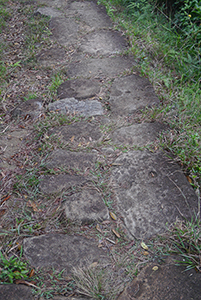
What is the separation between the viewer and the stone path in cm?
130

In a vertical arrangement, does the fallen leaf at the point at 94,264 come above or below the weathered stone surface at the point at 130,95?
below

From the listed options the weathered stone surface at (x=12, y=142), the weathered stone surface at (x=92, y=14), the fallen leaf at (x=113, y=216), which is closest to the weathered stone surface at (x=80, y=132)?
the weathered stone surface at (x=12, y=142)

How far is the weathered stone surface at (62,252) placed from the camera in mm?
1297

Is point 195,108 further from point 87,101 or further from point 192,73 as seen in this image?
point 87,101

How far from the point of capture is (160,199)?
1606mm

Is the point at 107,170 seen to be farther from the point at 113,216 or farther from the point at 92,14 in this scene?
the point at 92,14

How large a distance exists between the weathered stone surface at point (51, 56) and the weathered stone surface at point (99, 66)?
20 cm

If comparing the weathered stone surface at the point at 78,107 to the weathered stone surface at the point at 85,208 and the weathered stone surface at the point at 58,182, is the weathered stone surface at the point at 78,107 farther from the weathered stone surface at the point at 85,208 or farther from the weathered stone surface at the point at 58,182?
the weathered stone surface at the point at 85,208


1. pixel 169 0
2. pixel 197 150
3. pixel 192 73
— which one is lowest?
pixel 197 150

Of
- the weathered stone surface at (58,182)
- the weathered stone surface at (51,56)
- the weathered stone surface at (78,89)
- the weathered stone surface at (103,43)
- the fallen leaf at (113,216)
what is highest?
the weathered stone surface at (103,43)

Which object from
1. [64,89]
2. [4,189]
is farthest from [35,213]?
[64,89]

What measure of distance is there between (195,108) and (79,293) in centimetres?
182

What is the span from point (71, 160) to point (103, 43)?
1.94m

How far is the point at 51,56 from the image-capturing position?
2.96 m
